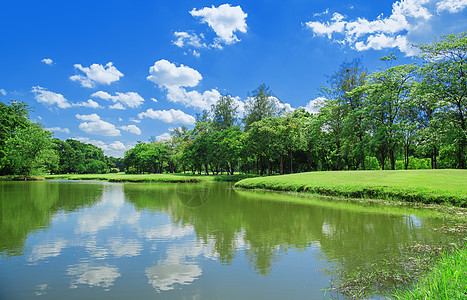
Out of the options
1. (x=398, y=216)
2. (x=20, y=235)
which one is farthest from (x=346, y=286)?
(x=20, y=235)

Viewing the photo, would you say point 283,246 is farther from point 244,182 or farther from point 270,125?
point 270,125

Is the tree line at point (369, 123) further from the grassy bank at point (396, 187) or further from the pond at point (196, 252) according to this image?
the pond at point (196, 252)

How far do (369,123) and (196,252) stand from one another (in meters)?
36.0

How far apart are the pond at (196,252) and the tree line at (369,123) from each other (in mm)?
22489

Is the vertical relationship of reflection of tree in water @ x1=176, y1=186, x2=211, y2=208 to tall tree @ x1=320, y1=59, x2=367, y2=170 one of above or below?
below

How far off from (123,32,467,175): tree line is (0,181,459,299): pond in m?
22.5

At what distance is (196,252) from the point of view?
7770 millimetres

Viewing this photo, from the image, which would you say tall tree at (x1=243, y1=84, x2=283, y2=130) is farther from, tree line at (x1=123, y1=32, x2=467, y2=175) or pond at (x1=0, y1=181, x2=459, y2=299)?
pond at (x1=0, y1=181, x2=459, y2=299)

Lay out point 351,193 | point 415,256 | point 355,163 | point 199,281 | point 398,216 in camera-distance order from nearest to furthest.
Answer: point 199,281 < point 415,256 < point 398,216 < point 351,193 < point 355,163

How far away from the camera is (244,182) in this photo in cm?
3388

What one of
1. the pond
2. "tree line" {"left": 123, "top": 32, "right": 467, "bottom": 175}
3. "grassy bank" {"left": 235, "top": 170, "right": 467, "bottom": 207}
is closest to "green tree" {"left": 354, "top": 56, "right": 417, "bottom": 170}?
"tree line" {"left": 123, "top": 32, "right": 467, "bottom": 175}

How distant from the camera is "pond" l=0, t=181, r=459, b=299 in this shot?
215 inches

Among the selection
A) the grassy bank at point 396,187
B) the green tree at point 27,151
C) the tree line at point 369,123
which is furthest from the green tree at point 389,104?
the green tree at point 27,151

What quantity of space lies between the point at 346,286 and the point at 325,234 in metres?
4.49
